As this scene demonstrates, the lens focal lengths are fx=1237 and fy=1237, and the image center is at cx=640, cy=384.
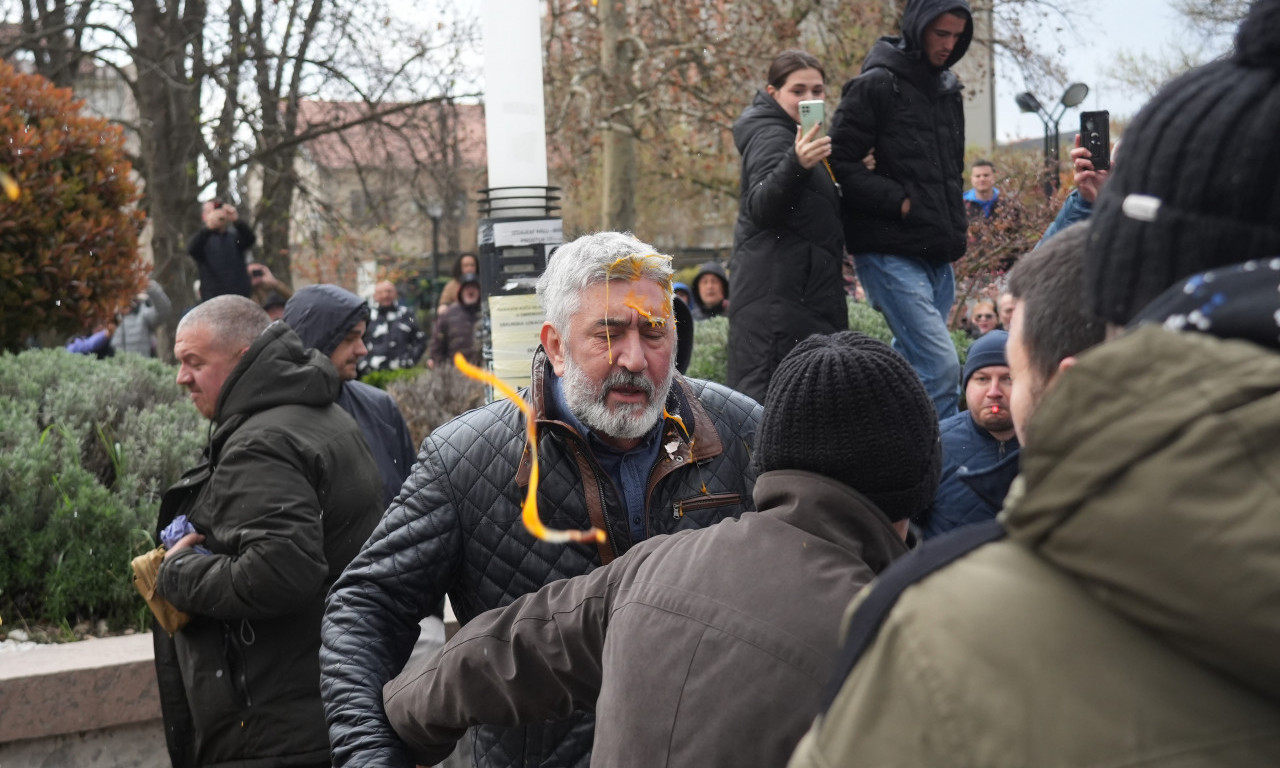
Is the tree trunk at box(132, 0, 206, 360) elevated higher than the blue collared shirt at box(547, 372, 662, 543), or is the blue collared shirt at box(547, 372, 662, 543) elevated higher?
the tree trunk at box(132, 0, 206, 360)

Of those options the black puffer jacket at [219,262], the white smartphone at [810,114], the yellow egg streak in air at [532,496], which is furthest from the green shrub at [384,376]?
the yellow egg streak in air at [532,496]

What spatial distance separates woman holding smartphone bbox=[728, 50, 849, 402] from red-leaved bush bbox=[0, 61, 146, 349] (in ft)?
14.5

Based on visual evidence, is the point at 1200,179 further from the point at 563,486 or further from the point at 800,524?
the point at 563,486

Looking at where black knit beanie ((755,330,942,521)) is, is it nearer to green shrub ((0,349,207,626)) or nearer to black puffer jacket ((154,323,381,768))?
black puffer jacket ((154,323,381,768))

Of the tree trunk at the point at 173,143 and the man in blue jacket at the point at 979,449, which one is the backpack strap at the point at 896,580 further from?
the tree trunk at the point at 173,143

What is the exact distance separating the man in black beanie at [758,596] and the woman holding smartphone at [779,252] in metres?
3.34

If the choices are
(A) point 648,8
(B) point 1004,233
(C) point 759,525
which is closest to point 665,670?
(C) point 759,525

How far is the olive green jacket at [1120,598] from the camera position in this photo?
943 millimetres

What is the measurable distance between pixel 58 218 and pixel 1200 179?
777cm

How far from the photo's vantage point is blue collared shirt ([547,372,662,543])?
3125mm

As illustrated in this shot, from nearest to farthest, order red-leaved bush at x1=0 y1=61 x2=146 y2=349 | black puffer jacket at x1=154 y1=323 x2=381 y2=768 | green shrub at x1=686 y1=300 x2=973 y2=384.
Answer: black puffer jacket at x1=154 y1=323 x2=381 y2=768, red-leaved bush at x1=0 y1=61 x2=146 y2=349, green shrub at x1=686 y1=300 x2=973 y2=384

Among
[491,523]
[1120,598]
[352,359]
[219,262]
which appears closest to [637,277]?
[491,523]

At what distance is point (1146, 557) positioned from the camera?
959 millimetres

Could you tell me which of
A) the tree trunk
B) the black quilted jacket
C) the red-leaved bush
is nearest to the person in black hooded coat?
the black quilted jacket
